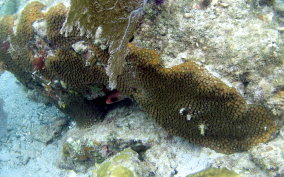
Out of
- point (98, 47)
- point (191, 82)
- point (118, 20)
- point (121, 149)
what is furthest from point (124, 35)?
point (121, 149)

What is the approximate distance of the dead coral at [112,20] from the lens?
2.79m

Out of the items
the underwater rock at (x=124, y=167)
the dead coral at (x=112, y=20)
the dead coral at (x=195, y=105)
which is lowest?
the underwater rock at (x=124, y=167)

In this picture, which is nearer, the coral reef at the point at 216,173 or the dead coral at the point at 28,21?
the coral reef at the point at 216,173

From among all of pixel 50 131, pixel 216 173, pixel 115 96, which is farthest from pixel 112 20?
pixel 50 131

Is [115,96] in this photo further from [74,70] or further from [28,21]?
[28,21]

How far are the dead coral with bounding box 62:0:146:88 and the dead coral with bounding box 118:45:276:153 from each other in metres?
0.29

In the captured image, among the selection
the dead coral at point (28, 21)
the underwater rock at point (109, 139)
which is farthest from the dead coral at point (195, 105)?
the dead coral at point (28, 21)

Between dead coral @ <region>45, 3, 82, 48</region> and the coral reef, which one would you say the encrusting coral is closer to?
A: dead coral @ <region>45, 3, 82, 48</region>

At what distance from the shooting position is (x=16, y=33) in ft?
13.6

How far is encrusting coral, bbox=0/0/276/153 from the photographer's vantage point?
9.65 feet

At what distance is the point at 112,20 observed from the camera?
284 cm

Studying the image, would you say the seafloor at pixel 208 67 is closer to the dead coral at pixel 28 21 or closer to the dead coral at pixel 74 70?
the dead coral at pixel 28 21

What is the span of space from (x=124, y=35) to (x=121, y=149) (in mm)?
2045

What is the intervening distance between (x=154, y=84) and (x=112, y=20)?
1024mm
